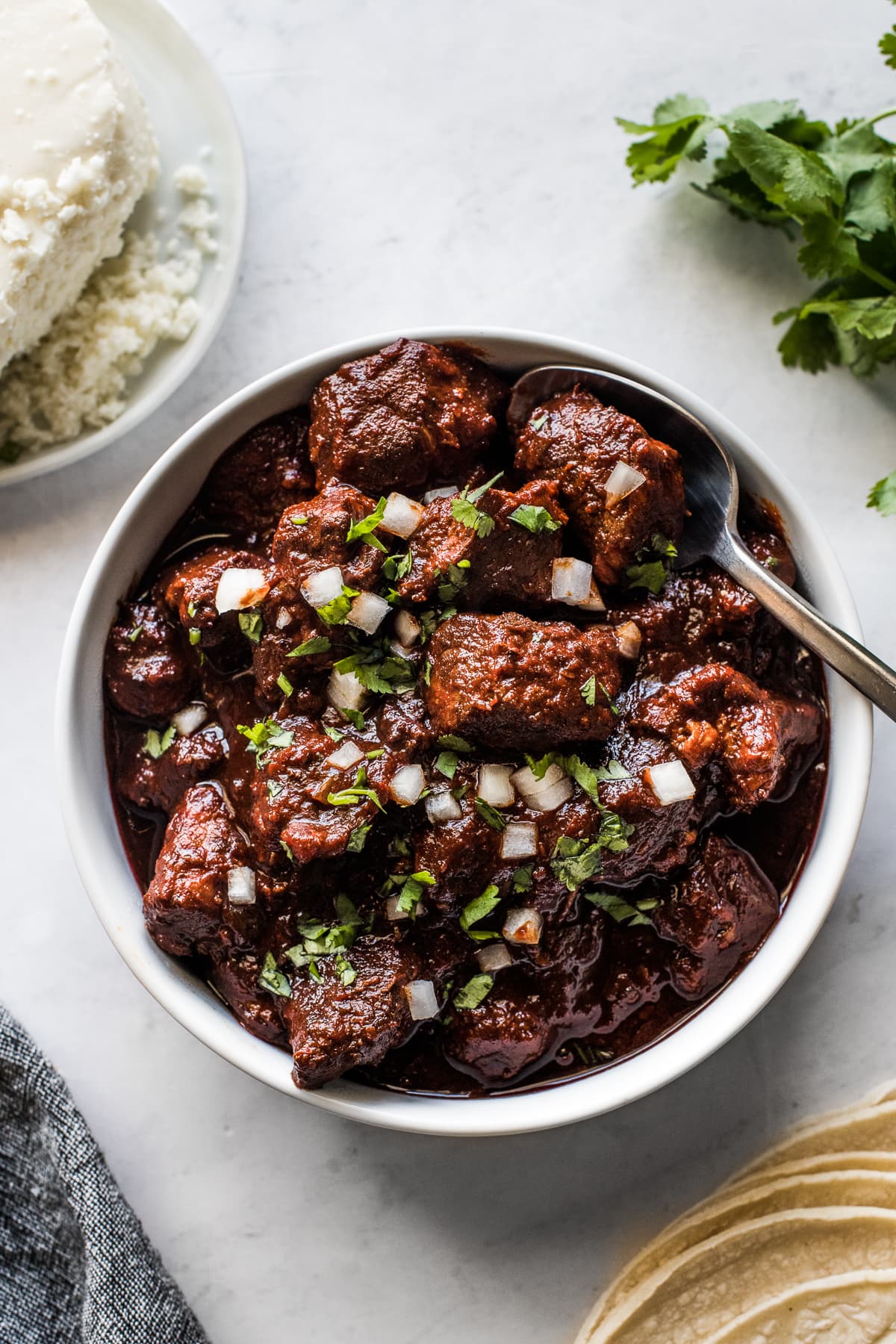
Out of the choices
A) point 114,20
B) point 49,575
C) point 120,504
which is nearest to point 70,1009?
point 49,575

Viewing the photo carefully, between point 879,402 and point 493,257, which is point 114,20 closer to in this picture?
point 493,257

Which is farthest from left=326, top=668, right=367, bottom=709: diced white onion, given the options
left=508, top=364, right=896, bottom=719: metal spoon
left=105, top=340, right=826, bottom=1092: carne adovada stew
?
left=508, top=364, right=896, bottom=719: metal spoon

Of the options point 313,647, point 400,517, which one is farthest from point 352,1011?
point 400,517

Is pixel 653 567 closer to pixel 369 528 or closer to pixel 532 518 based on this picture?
pixel 532 518

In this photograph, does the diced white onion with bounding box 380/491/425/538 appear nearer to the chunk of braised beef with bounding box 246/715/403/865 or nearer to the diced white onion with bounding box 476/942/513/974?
the chunk of braised beef with bounding box 246/715/403/865

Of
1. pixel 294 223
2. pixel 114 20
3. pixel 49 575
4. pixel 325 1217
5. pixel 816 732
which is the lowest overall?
pixel 325 1217

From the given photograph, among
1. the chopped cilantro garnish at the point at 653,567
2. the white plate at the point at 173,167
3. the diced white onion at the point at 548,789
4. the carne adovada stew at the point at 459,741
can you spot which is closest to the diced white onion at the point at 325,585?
the carne adovada stew at the point at 459,741

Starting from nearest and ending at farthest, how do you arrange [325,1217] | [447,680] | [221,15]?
[447,680], [325,1217], [221,15]

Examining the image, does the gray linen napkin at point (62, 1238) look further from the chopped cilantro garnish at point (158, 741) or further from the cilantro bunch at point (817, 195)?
the cilantro bunch at point (817, 195)
